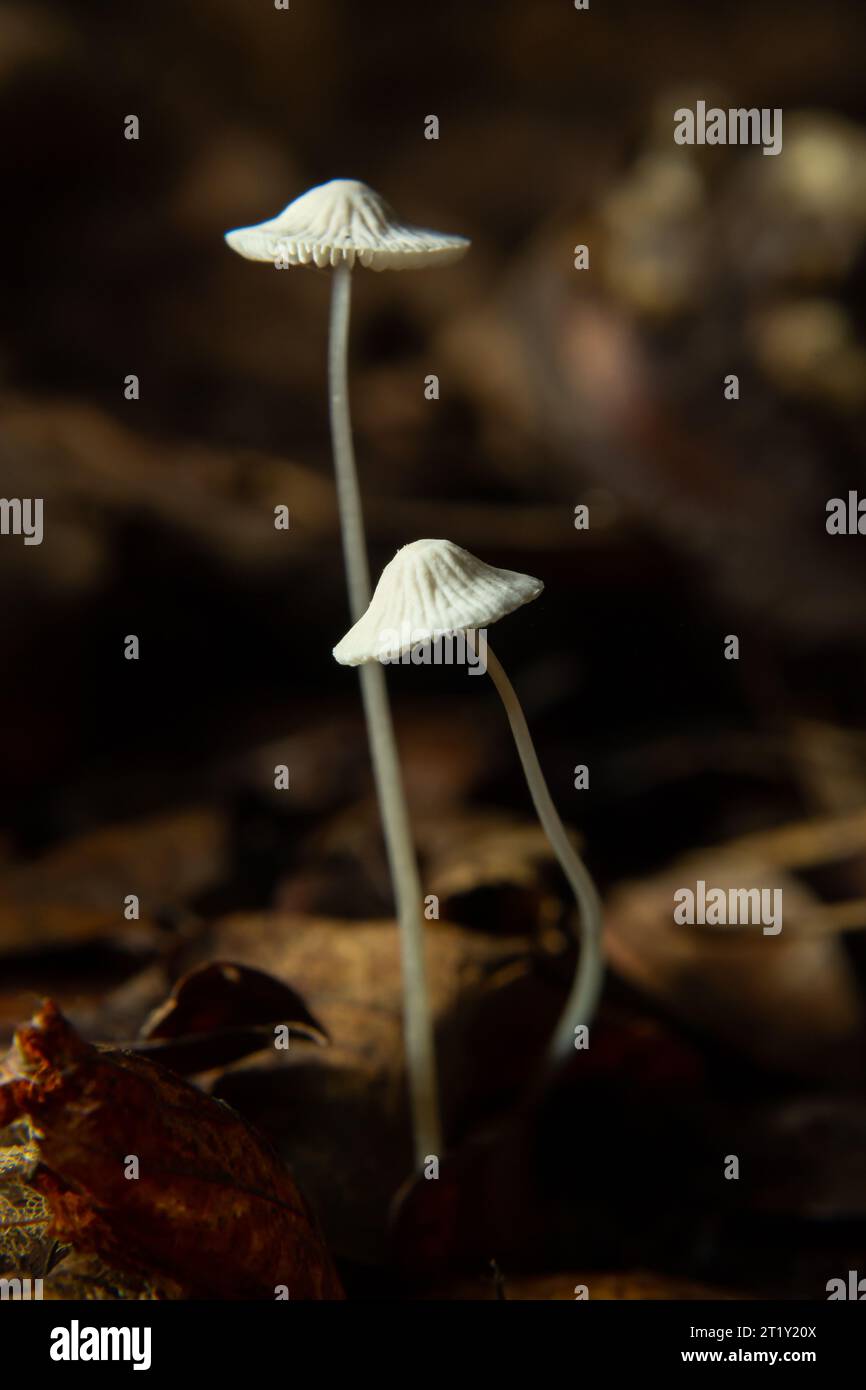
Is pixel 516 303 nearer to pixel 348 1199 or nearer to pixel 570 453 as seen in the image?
pixel 570 453

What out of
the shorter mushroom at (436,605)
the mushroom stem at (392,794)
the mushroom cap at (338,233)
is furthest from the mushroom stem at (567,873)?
the mushroom cap at (338,233)

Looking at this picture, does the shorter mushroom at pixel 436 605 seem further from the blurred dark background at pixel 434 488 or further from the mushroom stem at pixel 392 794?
the blurred dark background at pixel 434 488

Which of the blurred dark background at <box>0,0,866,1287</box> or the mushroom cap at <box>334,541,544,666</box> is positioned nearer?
the mushroom cap at <box>334,541,544,666</box>

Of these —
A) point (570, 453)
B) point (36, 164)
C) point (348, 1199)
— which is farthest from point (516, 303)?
point (348, 1199)

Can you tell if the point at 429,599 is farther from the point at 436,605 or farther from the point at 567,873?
the point at 567,873

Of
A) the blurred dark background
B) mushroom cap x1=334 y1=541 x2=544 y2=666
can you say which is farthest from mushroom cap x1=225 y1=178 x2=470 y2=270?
the blurred dark background

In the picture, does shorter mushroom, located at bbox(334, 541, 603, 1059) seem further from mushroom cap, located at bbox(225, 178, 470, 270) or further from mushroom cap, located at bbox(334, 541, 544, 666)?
mushroom cap, located at bbox(225, 178, 470, 270)
